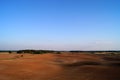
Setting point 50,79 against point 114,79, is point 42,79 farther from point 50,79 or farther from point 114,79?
point 114,79

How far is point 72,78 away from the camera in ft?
48.5

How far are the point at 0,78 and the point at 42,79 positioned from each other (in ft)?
9.41

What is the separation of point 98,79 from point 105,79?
48 centimetres

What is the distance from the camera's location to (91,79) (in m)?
14.1

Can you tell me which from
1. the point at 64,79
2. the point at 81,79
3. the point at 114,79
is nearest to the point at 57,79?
the point at 64,79

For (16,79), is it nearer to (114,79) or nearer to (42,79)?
(42,79)

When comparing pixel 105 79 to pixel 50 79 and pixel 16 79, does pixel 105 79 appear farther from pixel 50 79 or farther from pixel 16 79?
pixel 16 79

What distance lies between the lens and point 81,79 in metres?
14.2

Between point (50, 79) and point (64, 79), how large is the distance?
101 cm

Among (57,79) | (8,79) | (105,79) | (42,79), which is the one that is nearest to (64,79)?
(57,79)

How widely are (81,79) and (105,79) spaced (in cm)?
162

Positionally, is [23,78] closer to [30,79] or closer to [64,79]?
[30,79]

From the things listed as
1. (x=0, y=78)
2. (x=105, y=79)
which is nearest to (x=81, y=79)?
(x=105, y=79)

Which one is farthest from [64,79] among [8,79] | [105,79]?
[8,79]
